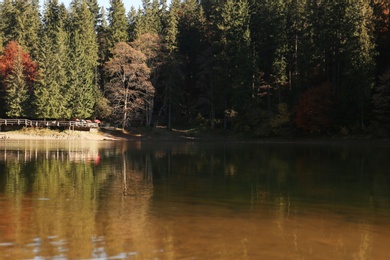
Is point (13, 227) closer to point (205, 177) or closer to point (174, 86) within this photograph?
point (205, 177)

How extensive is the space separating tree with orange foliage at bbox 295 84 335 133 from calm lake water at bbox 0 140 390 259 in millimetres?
32659

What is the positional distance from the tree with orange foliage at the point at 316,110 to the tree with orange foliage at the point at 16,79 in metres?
39.9

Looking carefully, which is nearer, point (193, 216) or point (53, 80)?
point (193, 216)

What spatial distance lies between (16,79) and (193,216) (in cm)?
6137

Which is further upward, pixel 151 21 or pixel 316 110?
pixel 151 21

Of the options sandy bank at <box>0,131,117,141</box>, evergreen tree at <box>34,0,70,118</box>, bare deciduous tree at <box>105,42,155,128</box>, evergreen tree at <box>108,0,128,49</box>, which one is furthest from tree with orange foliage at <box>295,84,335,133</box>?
evergreen tree at <box>108,0,128,49</box>

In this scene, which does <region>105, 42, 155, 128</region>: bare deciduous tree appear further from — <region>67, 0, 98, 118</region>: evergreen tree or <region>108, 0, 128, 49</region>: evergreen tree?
<region>108, 0, 128, 49</region>: evergreen tree

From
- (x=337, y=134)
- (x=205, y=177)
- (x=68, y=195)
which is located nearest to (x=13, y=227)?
(x=68, y=195)

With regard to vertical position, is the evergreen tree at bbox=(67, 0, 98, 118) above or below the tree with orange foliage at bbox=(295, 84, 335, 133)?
above

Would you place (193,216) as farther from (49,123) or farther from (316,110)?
(49,123)

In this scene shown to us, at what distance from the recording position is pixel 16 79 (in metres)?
64.9

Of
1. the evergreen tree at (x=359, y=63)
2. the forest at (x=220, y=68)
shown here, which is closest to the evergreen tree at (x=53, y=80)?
the forest at (x=220, y=68)

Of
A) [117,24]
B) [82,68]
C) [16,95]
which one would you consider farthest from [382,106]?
[16,95]

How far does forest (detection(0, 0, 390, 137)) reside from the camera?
51.1 meters
